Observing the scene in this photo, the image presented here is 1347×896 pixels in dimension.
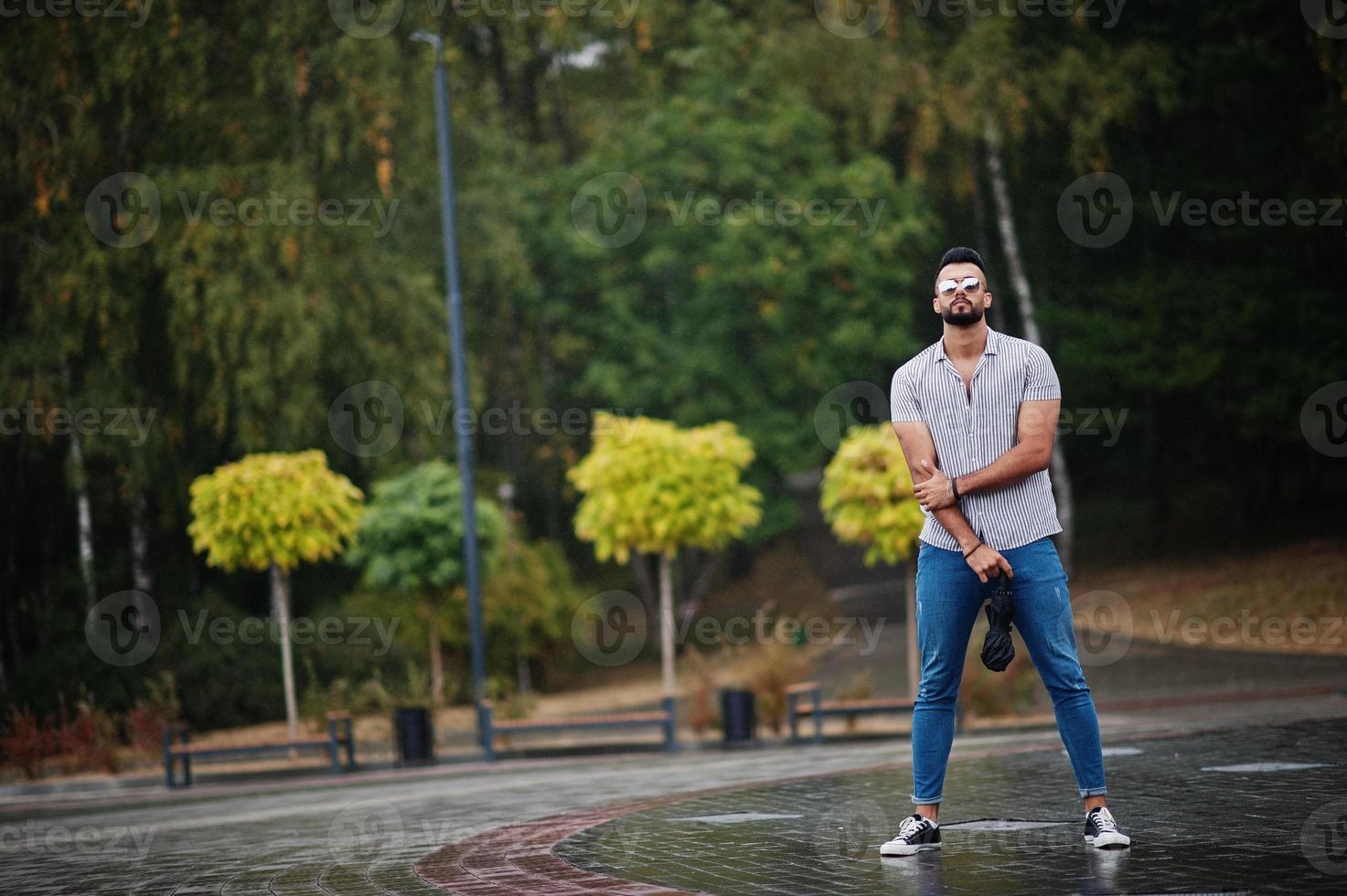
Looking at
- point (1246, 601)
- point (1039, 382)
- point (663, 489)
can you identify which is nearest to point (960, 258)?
A: point (1039, 382)

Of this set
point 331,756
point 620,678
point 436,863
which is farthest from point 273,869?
point 620,678

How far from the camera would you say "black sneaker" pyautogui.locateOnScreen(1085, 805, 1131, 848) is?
6012mm

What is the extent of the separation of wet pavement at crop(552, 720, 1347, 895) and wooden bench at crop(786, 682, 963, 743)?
6.93 meters

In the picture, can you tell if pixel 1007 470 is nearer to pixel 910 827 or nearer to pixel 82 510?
pixel 910 827

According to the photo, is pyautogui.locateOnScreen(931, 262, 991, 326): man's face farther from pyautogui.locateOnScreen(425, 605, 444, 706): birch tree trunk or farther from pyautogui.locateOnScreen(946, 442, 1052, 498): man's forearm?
pyautogui.locateOnScreen(425, 605, 444, 706): birch tree trunk

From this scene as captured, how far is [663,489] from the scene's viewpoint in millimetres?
19719

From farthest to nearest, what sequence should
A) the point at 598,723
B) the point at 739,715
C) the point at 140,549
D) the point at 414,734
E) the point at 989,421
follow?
the point at 140,549 → the point at 414,734 → the point at 739,715 → the point at 598,723 → the point at 989,421

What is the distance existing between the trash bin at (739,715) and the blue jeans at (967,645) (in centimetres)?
1155

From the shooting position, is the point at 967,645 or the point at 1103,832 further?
the point at 967,645

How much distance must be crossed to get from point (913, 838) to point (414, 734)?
1275cm

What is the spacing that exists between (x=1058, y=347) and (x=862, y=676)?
15581 millimetres

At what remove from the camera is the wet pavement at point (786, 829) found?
19.2ft

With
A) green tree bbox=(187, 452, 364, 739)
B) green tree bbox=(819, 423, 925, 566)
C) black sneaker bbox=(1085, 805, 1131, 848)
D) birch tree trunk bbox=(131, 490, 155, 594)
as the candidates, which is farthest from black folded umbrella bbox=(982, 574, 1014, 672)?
birch tree trunk bbox=(131, 490, 155, 594)

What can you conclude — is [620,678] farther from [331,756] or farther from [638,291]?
[331,756]
